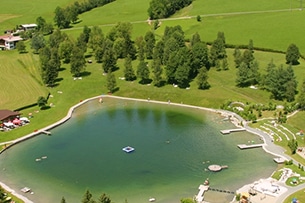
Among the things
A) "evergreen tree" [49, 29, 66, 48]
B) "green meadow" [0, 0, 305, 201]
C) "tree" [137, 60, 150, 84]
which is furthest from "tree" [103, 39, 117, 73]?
"evergreen tree" [49, 29, 66, 48]

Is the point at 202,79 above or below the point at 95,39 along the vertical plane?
below

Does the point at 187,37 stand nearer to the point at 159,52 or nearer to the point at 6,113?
the point at 159,52

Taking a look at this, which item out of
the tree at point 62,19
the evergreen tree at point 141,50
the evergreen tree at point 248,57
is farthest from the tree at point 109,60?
the tree at point 62,19

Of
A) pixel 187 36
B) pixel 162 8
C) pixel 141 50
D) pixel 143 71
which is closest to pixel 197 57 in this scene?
pixel 143 71

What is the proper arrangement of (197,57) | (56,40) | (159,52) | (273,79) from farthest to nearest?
(56,40) < (159,52) < (197,57) < (273,79)

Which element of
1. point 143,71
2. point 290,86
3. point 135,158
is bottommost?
point 135,158

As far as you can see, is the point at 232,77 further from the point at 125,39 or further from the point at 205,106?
the point at 125,39

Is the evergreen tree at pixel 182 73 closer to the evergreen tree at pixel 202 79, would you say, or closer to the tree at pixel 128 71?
the evergreen tree at pixel 202 79

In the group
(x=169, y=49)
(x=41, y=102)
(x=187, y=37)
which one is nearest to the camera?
(x=41, y=102)
